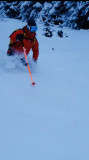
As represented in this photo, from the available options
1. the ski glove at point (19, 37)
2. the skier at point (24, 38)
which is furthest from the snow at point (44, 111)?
the ski glove at point (19, 37)

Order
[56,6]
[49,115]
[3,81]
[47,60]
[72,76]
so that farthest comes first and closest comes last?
[56,6] < [47,60] < [72,76] < [3,81] < [49,115]

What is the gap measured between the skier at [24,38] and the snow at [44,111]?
0.30 meters

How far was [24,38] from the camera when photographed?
4965mm

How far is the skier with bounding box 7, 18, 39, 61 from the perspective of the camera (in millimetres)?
4687

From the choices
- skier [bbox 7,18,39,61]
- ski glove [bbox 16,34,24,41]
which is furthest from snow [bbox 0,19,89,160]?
ski glove [bbox 16,34,24,41]

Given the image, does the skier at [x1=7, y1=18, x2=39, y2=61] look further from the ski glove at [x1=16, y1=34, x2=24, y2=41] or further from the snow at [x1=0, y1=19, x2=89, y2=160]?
the snow at [x1=0, y1=19, x2=89, y2=160]

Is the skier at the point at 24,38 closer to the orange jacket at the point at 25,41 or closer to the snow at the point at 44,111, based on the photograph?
the orange jacket at the point at 25,41

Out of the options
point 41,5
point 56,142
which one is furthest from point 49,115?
point 41,5

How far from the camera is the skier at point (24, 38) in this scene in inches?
185

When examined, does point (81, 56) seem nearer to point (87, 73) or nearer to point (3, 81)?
point (87, 73)

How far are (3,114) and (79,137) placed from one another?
4.11 ft

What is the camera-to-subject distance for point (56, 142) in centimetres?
259

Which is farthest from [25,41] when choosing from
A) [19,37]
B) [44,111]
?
[44,111]

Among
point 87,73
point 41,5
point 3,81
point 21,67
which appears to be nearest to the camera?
point 3,81
